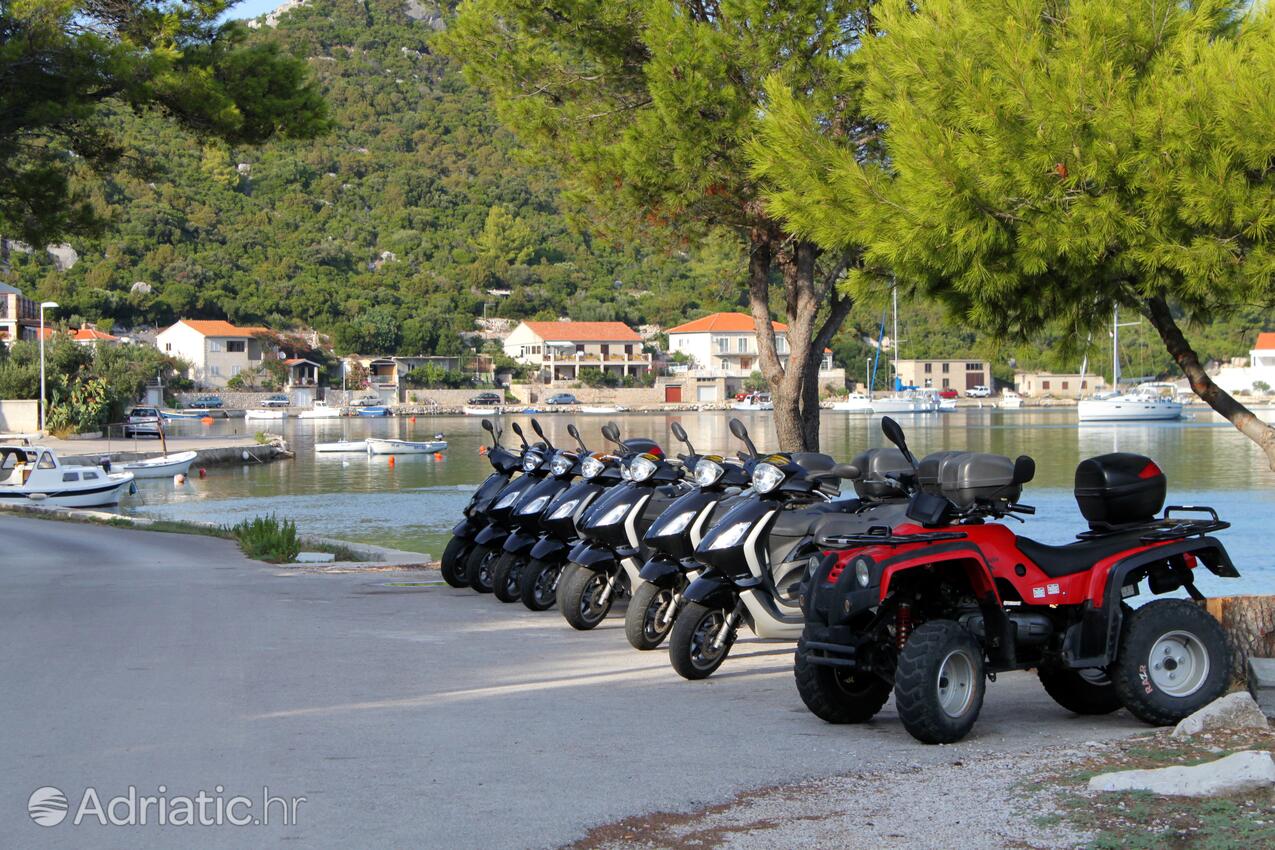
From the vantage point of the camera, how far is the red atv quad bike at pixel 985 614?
5.60 m

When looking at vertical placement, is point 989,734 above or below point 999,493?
below

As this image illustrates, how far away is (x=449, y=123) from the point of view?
168375 millimetres

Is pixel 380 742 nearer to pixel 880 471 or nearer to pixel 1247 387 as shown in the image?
pixel 880 471

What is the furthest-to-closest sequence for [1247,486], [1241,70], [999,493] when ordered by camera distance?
[1247,486]
[1241,70]
[999,493]

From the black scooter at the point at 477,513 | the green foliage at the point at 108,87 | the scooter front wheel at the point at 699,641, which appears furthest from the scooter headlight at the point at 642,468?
the green foliage at the point at 108,87

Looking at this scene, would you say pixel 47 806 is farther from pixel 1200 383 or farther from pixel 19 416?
pixel 19 416

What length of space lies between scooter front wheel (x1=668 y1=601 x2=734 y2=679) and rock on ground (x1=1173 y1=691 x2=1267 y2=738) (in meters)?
2.61

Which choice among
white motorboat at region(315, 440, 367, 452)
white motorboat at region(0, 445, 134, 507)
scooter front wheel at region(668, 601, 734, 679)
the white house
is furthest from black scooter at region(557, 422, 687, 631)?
the white house

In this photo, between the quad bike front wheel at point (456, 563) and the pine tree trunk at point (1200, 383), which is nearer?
the pine tree trunk at point (1200, 383)

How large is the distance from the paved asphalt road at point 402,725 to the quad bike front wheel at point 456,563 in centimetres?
180

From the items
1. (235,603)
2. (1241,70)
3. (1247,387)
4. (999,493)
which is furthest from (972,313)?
(1247,387)

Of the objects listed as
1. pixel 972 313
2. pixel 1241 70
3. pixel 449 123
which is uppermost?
pixel 449 123

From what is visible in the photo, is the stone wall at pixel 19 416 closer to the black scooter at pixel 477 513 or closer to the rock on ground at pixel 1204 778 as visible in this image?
the black scooter at pixel 477 513

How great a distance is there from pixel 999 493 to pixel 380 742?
2986 mm
